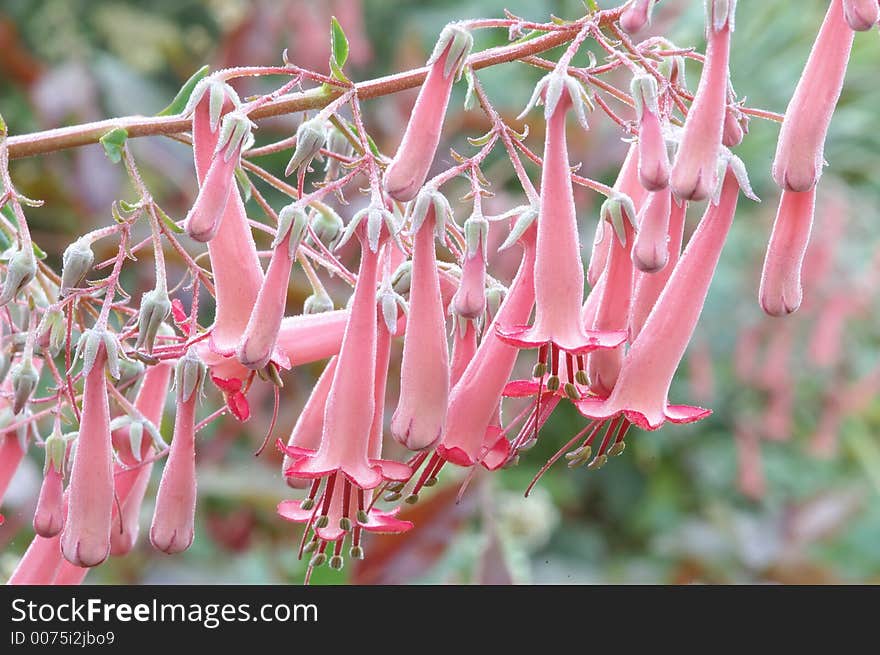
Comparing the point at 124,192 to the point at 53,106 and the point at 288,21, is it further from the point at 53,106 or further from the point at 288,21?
the point at 288,21

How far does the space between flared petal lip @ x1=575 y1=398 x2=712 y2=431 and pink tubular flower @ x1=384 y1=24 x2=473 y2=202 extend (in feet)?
1.10

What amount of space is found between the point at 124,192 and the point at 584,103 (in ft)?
8.84

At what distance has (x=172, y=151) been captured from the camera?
3.53m

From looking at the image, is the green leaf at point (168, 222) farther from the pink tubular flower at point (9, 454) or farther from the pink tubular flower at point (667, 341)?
the pink tubular flower at point (667, 341)

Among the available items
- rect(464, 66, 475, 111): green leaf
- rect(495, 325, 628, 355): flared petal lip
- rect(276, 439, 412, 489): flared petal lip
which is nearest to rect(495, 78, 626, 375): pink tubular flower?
rect(495, 325, 628, 355): flared petal lip

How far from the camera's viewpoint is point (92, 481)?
4.35ft

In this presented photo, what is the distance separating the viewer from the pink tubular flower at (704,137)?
1213 mm

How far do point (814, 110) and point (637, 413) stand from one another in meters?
0.40

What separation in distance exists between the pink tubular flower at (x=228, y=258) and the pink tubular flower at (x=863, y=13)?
2.45 feet

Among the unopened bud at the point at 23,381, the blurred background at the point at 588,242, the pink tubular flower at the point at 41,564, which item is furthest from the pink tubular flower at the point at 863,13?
the blurred background at the point at 588,242

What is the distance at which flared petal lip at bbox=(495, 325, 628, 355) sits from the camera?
128 cm

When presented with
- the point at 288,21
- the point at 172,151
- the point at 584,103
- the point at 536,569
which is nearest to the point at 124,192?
the point at 172,151

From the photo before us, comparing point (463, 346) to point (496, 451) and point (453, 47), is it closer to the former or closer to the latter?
point (496, 451)

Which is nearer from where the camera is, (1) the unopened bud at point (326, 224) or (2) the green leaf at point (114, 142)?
(2) the green leaf at point (114, 142)
